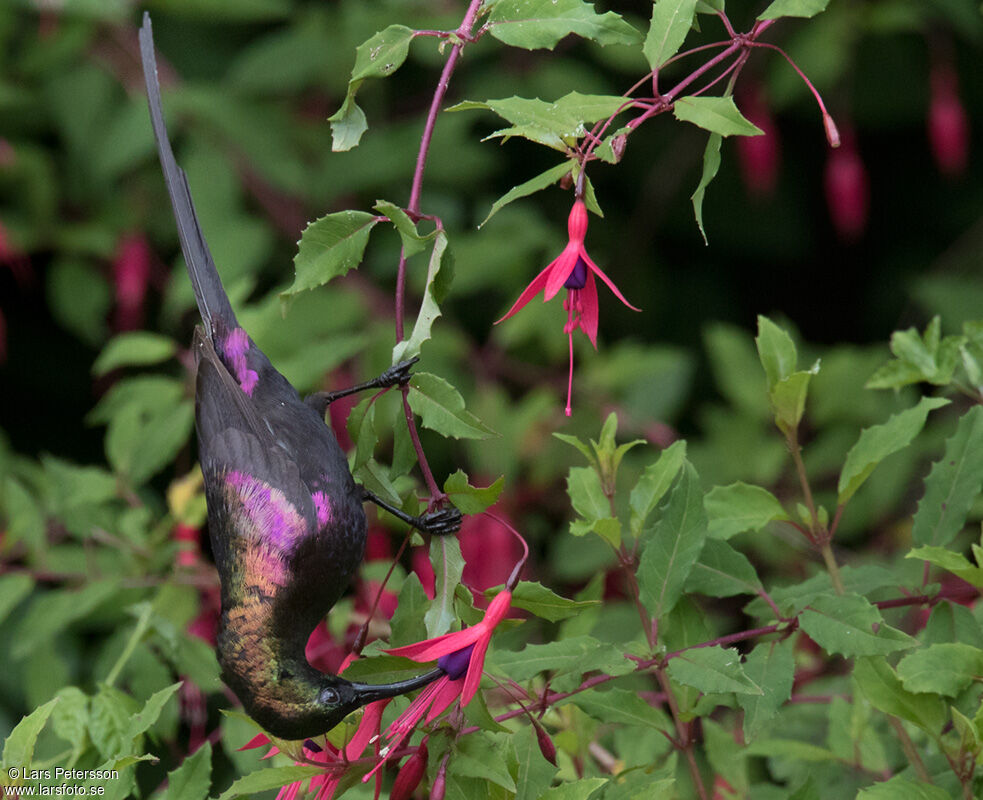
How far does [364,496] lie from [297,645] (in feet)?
0.67

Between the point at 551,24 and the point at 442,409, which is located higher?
the point at 551,24

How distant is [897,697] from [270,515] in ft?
2.27

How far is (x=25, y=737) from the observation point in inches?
42.3

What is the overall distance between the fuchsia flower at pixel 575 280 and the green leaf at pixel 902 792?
0.43 meters

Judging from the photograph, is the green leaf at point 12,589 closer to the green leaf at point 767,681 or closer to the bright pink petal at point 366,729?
the bright pink petal at point 366,729

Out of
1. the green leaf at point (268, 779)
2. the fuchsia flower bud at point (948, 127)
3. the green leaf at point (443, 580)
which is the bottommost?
the fuchsia flower bud at point (948, 127)

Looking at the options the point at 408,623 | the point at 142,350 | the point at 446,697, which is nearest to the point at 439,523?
the point at 408,623

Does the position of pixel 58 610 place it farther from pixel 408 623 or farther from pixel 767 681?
pixel 767 681

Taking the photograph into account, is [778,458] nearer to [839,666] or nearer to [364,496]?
[839,666]

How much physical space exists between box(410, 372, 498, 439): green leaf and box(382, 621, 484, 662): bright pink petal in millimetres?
227

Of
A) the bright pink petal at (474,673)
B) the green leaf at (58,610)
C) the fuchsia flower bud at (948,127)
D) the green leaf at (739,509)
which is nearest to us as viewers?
the bright pink petal at (474,673)

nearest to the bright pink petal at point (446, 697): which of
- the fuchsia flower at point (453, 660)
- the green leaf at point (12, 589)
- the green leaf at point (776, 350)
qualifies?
the fuchsia flower at point (453, 660)

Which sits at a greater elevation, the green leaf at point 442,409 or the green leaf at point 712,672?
the green leaf at point 442,409

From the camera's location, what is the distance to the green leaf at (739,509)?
125cm
